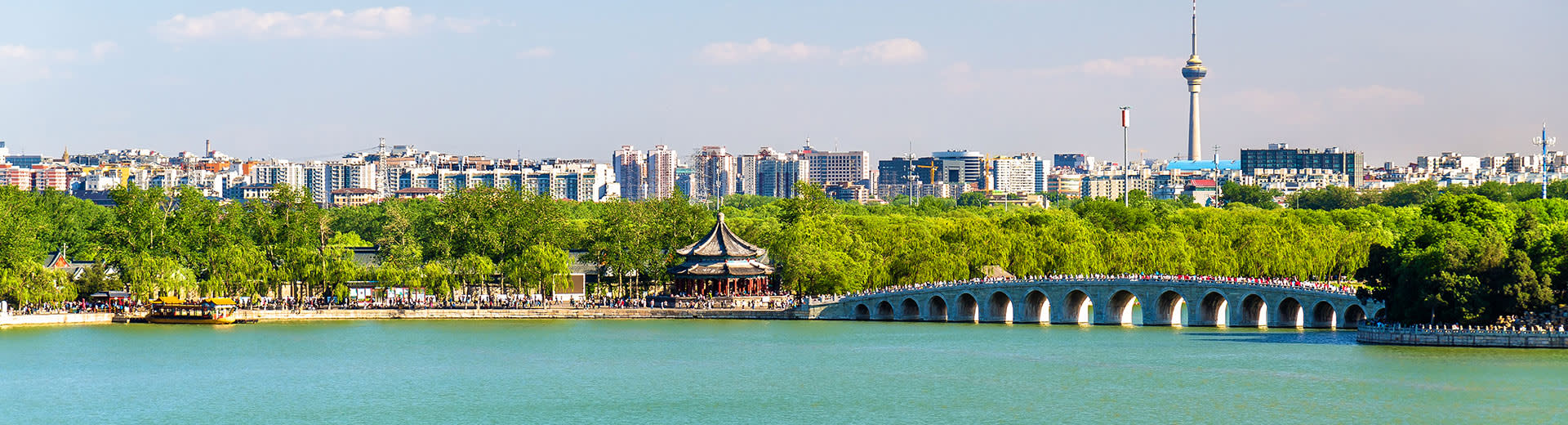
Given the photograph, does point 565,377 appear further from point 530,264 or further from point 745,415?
point 530,264

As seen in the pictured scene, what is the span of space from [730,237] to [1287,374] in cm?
3653

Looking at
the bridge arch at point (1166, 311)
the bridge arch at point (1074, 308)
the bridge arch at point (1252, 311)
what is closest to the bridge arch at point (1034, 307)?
the bridge arch at point (1074, 308)

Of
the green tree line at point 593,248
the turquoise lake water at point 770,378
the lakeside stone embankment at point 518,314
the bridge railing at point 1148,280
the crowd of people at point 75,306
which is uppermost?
the green tree line at point 593,248

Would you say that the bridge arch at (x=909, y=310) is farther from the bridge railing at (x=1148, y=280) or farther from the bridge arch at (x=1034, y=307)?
the bridge arch at (x=1034, y=307)

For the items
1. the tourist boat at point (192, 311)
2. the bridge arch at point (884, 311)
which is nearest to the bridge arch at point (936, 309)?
the bridge arch at point (884, 311)

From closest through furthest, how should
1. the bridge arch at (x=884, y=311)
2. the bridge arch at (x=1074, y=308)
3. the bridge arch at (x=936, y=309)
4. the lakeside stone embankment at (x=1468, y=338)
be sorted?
the lakeside stone embankment at (x=1468, y=338)
the bridge arch at (x=1074, y=308)
the bridge arch at (x=936, y=309)
the bridge arch at (x=884, y=311)

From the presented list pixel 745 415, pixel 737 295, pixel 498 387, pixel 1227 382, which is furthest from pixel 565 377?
pixel 737 295

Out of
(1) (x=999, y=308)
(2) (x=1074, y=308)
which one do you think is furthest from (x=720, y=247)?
(2) (x=1074, y=308)

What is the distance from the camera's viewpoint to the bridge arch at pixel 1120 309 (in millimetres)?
77375

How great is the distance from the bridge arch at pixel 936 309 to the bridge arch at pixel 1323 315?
15904 mm

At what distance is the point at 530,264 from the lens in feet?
291

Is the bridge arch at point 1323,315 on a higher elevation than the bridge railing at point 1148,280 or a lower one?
lower

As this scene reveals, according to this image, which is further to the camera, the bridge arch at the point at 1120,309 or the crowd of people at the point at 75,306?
the crowd of people at the point at 75,306

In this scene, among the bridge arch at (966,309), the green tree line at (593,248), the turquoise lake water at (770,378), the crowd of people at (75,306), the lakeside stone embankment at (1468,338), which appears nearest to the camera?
the turquoise lake water at (770,378)
